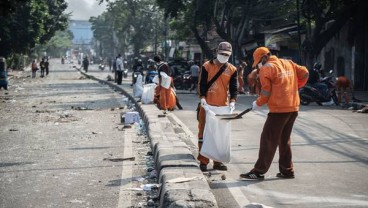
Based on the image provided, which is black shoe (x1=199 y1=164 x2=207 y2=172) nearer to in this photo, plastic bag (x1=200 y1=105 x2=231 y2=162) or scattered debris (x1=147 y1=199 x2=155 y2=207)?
plastic bag (x1=200 y1=105 x2=231 y2=162)

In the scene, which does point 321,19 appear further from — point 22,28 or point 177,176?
point 22,28

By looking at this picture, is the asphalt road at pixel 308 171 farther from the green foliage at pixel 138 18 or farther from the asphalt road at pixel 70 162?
the green foliage at pixel 138 18

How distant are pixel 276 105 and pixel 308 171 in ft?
4.15

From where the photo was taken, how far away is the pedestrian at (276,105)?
7.14 meters

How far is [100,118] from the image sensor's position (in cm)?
1609

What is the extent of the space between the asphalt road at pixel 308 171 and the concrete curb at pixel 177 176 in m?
0.32

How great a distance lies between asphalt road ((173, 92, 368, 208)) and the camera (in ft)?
20.5

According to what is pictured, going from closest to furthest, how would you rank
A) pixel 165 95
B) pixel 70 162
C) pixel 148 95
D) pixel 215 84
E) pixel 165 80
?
pixel 215 84
pixel 70 162
pixel 165 80
pixel 165 95
pixel 148 95

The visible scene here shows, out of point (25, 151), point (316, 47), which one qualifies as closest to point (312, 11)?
point (316, 47)

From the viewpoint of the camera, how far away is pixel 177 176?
21.8ft

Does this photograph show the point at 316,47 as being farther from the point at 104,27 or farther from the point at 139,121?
the point at 104,27

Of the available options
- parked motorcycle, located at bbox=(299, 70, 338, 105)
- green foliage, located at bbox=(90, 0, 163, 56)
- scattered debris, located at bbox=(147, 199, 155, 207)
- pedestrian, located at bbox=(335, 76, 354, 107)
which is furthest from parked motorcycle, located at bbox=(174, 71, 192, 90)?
green foliage, located at bbox=(90, 0, 163, 56)

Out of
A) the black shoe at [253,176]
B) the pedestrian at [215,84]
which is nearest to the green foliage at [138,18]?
the pedestrian at [215,84]

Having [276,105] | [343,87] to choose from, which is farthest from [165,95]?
[276,105]
